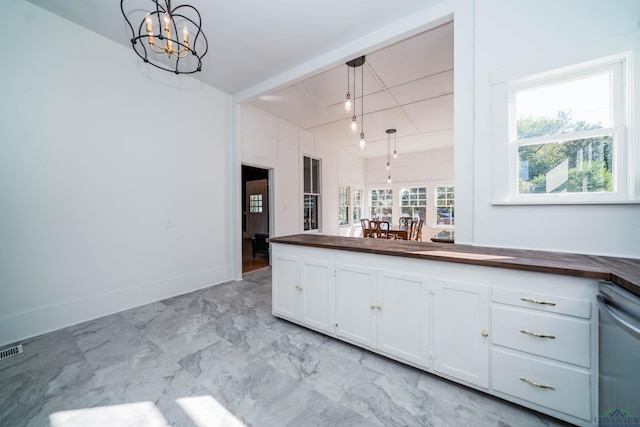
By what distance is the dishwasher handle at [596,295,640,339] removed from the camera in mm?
933

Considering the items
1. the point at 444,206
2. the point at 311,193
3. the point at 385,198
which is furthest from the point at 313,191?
the point at 444,206

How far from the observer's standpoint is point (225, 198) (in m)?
4.08

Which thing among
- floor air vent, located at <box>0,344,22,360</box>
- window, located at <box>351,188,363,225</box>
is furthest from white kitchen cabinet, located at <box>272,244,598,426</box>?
window, located at <box>351,188,363,225</box>

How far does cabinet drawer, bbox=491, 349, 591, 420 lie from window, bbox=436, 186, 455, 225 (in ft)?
20.3

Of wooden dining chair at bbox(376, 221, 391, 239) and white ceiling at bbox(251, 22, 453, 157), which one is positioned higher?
white ceiling at bbox(251, 22, 453, 157)

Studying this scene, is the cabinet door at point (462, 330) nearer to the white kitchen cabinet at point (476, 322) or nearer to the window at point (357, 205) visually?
the white kitchen cabinet at point (476, 322)

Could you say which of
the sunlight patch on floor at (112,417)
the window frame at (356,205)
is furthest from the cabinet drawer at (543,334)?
the window frame at (356,205)

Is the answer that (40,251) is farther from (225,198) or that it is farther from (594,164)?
(594,164)

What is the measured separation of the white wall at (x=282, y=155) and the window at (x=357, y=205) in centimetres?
173

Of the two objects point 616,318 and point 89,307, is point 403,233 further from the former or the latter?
point 89,307

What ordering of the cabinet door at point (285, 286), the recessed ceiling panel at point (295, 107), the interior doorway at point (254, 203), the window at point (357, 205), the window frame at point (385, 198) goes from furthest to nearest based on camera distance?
1. the interior doorway at point (254, 203)
2. the window frame at point (385, 198)
3. the window at point (357, 205)
4. the recessed ceiling panel at point (295, 107)
5. the cabinet door at point (285, 286)

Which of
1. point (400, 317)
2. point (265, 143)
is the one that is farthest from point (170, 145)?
point (400, 317)

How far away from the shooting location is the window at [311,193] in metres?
5.96

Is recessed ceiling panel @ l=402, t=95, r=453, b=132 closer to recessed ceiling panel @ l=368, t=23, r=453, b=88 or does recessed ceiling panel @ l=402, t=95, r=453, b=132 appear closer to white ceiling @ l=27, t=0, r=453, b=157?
white ceiling @ l=27, t=0, r=453, b=157
